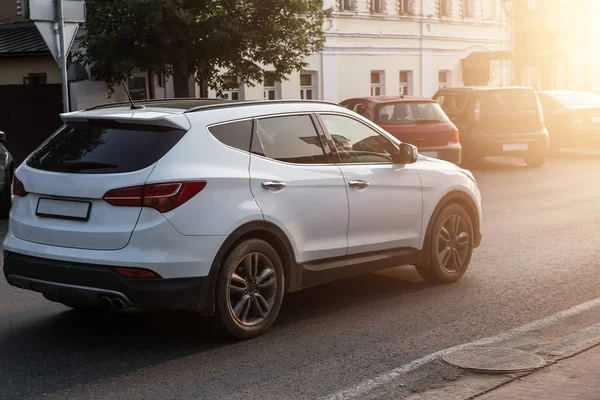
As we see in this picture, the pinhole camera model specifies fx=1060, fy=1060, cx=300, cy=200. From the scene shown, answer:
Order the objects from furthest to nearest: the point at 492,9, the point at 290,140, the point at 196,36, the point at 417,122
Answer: the point at 492,9 → the point at 196,36 → the point at 417,122 → the point at 290,140

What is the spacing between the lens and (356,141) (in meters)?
8.20

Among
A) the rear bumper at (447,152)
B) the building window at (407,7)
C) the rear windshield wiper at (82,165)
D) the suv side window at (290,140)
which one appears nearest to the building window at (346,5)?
the building window at (407,7)

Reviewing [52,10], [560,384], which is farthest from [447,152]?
[560,384]

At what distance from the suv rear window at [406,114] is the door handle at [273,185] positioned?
1146 centimetres

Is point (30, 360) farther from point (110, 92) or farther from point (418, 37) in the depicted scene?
point (418, 37)

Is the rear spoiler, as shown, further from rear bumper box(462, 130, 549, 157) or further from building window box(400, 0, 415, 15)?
building window box(400, 0, 415, 15)

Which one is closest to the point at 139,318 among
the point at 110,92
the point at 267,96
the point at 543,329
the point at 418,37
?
the point at 543,329

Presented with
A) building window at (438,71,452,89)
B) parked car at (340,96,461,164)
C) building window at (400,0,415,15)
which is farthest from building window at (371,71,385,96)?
parked car at (340,96,461,164)

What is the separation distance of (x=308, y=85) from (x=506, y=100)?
1277 centimetres

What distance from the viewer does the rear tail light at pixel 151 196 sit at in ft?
21.5

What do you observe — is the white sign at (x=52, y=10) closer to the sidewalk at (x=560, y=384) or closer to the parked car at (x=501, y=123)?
the parked car at (x=501, y=123)

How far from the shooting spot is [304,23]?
22.9 meters

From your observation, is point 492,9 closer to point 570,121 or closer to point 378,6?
point 378,6

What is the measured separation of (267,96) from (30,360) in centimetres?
2556
